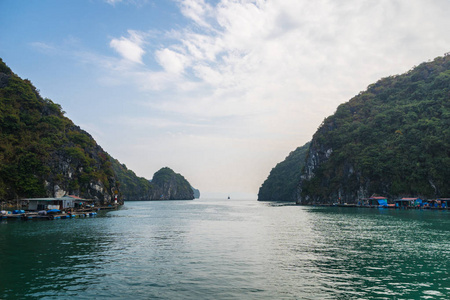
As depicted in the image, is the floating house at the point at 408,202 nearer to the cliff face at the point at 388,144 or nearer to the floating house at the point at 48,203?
the cliff face at the point at 388,144

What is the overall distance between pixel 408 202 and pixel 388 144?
2837 centimetres

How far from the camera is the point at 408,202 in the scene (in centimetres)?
11288

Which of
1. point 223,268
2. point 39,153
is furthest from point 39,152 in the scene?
point 223,268

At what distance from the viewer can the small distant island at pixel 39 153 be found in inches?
3445

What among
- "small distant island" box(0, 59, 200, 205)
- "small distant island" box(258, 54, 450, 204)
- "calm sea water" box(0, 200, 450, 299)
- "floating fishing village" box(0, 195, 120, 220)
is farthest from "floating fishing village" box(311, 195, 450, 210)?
"small distant island" box(0, 59, 200, 205)

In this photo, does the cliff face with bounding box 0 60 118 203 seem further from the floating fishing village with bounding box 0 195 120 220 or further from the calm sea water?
the calm sea water

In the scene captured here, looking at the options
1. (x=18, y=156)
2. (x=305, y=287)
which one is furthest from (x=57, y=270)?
(x=18, y=156)

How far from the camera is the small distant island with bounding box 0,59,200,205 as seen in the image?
8750 cm

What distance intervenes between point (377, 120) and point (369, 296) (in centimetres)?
14544

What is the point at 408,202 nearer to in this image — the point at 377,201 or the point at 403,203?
the point at 403,203

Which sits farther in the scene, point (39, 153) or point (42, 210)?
point (39, 153)

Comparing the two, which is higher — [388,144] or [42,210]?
[388,144]

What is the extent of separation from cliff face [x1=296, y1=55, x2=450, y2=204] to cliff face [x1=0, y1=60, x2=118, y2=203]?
4480 inches

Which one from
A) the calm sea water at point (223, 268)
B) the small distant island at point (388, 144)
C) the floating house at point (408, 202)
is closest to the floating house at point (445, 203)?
the small distant island at point (388, 144)
